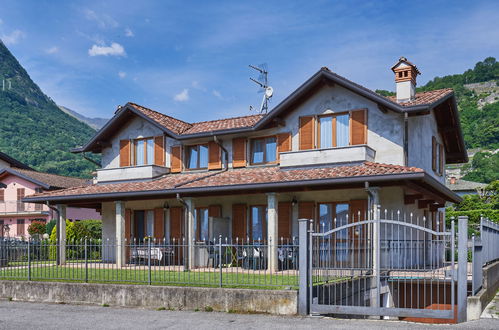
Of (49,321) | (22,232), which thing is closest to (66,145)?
(22,232)

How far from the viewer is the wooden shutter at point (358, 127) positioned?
1953cm

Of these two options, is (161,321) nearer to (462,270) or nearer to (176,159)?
(462,270)

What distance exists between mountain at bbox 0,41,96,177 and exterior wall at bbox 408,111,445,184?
214 ft

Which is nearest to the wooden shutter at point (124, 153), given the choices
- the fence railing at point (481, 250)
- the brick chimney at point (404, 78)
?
the brick chimney at point (404, 78)

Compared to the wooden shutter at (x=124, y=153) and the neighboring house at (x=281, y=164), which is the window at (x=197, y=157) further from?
the wooden shutter at (x=124, y=153)

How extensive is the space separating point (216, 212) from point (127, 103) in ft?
19.8

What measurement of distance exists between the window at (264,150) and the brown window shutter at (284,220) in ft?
6.98

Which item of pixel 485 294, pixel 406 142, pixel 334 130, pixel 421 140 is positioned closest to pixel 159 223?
pixel 334 130

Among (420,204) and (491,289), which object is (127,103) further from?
(491,289)

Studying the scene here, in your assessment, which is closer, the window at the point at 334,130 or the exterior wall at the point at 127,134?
the window at the point at 334,130

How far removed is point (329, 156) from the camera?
19406 mm

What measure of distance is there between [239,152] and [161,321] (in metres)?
11.5

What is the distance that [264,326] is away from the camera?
34.7 ft

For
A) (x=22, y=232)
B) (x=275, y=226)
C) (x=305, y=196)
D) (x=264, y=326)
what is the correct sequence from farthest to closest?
(x=22, y=232) < (x=305, y=196) < (x=275, y=226) < (x=264, y=326)
